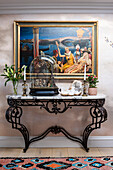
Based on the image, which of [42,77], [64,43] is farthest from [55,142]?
[64,43]

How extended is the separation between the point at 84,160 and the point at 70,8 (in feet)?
8.38

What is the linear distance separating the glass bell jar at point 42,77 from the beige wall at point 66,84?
1.12 ft

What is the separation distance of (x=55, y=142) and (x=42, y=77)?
1198 mm

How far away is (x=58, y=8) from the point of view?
3.62 metres

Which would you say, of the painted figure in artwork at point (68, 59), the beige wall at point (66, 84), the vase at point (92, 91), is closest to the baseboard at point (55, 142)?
the beige wall at point (66, 84)

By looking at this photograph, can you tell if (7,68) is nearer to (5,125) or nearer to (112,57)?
(5,125)

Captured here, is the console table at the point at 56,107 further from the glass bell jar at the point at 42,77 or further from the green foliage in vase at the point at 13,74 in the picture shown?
the green foliage in vase at the point at 13,74

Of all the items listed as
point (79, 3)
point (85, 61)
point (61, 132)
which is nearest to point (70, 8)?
point (79, 3)

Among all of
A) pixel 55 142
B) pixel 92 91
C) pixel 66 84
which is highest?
pixel 66 84

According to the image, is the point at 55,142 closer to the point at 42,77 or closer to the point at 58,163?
the point at 58,163

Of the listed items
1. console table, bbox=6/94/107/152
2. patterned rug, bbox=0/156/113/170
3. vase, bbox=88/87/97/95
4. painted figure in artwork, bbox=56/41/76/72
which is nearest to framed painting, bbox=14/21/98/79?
painted figure in artwork, bbox=56/41/76/72

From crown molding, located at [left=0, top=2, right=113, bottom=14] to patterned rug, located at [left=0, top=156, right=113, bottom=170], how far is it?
249 cm

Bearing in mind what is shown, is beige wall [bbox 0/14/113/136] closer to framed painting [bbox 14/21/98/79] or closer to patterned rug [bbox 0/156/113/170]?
framed painting [bbox 14/21/98/79]

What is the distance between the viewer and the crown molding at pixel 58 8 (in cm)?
355
